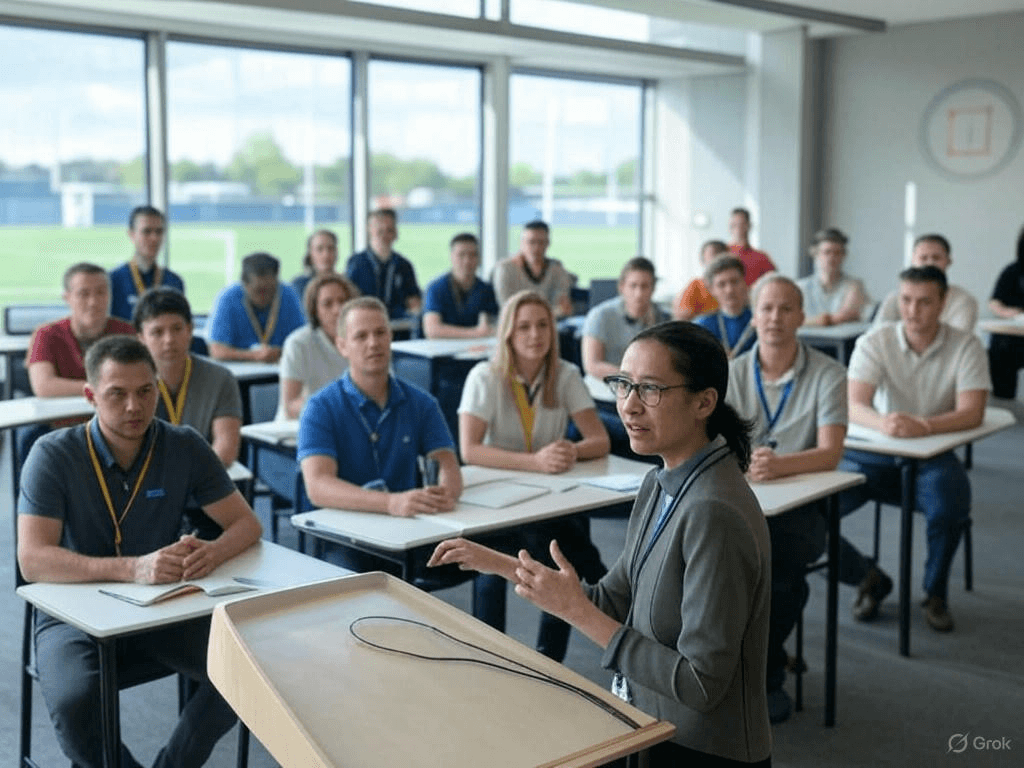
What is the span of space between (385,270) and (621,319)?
2749mm

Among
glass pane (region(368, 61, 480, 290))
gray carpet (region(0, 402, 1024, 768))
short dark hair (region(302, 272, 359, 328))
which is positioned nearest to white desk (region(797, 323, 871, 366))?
gray carpet (region(0, 402, 1024, 768))

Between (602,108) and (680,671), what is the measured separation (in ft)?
37.3

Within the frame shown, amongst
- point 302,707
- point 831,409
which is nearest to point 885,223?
point 831,409

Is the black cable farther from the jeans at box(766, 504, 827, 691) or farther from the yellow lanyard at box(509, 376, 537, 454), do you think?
the yellow lanyard at box(509, 376, 537, 454)

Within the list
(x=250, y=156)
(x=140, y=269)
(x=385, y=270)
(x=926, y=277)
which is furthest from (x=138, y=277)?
(x=926, y=277)

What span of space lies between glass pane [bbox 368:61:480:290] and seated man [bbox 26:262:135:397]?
18.1ft

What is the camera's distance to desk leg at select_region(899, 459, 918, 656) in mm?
4305

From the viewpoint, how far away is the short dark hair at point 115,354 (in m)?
3.09

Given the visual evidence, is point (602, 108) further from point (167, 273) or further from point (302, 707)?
point (302, 707)

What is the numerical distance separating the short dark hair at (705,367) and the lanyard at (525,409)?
2194 millimetres

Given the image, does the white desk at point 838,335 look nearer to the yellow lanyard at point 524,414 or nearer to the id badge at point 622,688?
the yellow lanyard at point 524,414

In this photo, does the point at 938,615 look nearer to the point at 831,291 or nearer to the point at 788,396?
the point at 788,396

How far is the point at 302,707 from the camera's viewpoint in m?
1.85

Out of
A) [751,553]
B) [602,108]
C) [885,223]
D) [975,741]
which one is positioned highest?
[602,108]
